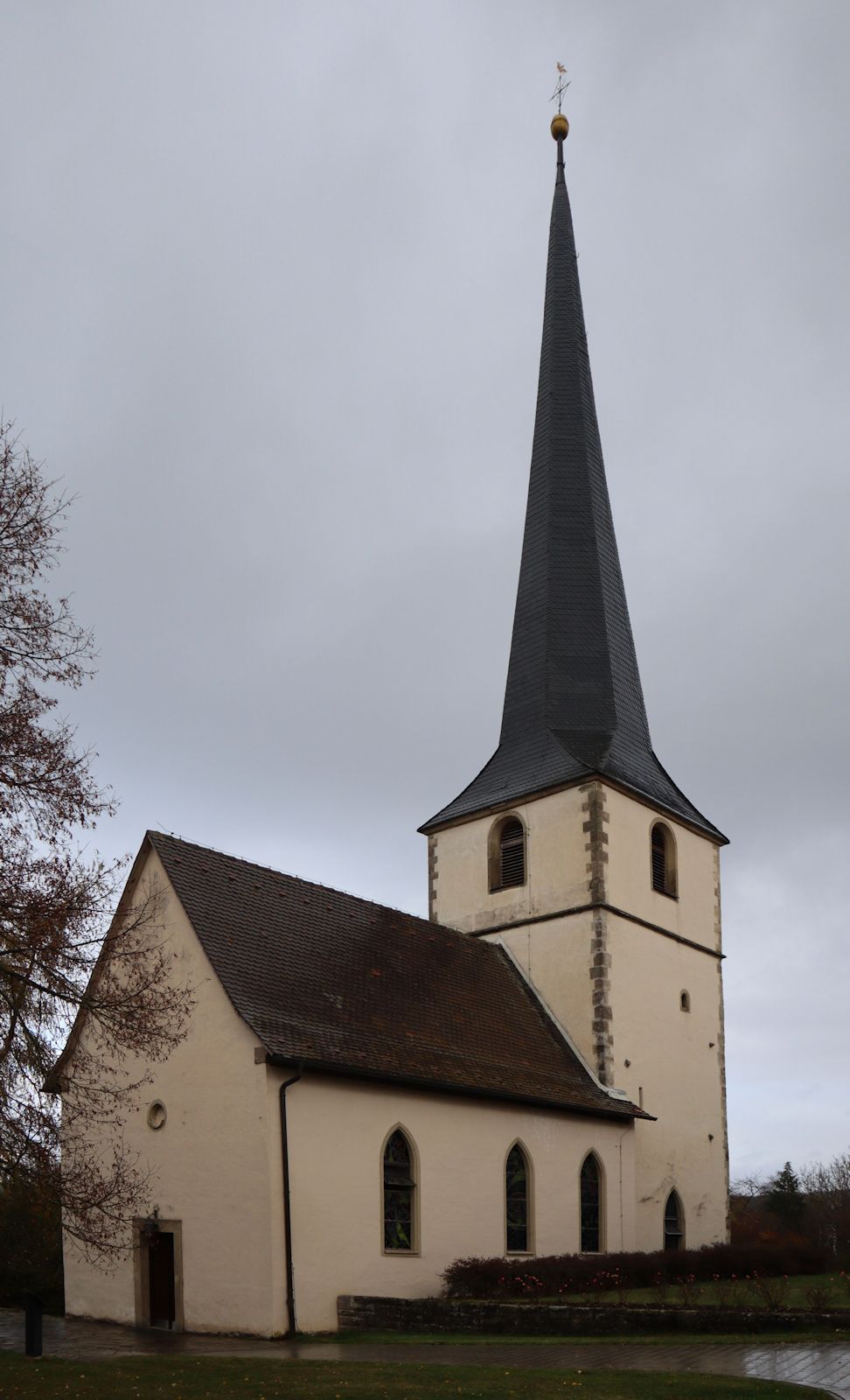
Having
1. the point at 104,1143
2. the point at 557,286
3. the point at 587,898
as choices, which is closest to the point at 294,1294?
the point at 104,1143

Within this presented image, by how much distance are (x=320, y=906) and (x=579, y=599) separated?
1017 cm

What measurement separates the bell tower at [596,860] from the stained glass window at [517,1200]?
327 cm

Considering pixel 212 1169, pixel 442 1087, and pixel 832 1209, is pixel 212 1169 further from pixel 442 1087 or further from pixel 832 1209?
pixel 832 1209

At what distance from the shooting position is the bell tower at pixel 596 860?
81.6ft

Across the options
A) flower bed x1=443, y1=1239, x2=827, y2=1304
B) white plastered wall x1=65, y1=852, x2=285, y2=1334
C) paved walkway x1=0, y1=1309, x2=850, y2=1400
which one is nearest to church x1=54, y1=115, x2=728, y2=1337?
white plastered wall x1=65, y1=852, x2=285, y2=1334

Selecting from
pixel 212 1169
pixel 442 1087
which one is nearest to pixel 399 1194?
pixel 442 1087

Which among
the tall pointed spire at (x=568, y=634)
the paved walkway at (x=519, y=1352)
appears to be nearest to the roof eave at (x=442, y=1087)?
the paved walkway at (x=519, y=1352)

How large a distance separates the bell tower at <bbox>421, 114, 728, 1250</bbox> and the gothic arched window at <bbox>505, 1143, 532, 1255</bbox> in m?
3.25

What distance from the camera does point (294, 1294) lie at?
16656 mm

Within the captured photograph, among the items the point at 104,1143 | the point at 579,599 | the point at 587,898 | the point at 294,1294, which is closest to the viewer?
the point at 294,1294

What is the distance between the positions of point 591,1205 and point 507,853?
6910 mm

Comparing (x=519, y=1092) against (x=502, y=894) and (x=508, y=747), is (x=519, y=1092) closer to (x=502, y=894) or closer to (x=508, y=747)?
(x=502, y=894)

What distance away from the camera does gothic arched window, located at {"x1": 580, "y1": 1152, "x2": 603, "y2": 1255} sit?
2245 cm

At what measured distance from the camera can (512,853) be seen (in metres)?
26.9
